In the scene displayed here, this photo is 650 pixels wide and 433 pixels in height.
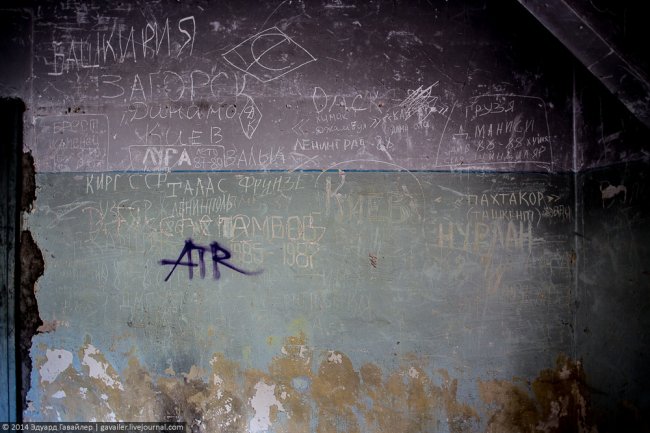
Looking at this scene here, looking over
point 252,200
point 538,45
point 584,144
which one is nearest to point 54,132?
point 252,200

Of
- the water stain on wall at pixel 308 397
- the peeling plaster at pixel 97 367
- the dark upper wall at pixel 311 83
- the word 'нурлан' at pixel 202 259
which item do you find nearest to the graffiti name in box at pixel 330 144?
the dark upper wall at pixel 311 83

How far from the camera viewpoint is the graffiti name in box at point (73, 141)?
3.37 m

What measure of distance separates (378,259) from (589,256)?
172 cm

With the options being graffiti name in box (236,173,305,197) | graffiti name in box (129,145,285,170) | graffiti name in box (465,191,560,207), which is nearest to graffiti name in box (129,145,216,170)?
graffiti name in box (129,145,285,170)

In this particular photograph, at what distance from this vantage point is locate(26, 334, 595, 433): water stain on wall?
325cm

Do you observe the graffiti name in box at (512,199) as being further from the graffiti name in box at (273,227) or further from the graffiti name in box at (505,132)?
the graffiti name in box at (273,227)

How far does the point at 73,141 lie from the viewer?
3.38 m

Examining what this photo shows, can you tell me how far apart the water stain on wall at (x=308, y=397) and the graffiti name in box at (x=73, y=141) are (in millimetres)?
1605

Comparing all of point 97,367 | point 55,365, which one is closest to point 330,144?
point 97,367

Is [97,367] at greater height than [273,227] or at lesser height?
lesser

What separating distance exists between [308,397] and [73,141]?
9.88 ft

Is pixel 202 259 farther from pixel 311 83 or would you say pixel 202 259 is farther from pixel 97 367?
pixel 311 83

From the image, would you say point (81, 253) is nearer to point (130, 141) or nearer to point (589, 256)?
point (130, 141)

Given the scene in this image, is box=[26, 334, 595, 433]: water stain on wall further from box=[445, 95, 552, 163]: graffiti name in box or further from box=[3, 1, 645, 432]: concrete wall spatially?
box=[445, 95, 552, 163]: graffiti name in box
